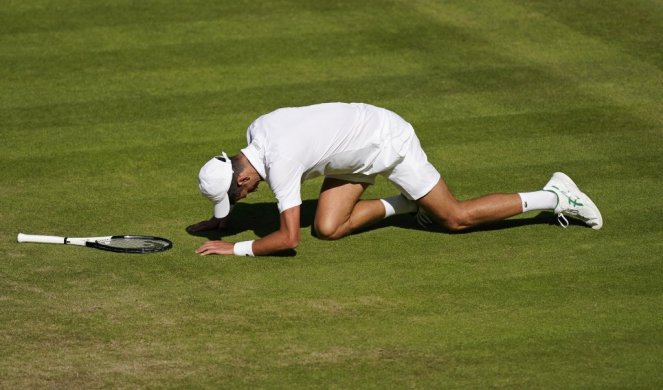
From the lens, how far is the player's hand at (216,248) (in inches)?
372

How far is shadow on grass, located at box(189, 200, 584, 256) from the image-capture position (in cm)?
1014

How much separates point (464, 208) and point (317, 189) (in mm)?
1860

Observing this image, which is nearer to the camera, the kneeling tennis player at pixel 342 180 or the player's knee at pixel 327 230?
the kneeling tennis player at pixel 342 180

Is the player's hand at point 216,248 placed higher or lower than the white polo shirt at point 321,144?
lower

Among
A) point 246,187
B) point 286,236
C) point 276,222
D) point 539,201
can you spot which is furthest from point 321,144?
point 539,201

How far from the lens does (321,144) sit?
30.5ft

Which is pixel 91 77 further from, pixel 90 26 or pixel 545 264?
pixel 545 264

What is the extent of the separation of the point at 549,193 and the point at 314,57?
505 cm

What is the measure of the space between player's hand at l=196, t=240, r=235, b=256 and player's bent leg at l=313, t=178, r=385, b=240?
804 millimetres

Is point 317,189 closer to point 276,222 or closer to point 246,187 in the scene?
point 276,222

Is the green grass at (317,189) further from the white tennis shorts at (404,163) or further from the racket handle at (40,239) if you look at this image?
the white tennis shorts at (404,163)

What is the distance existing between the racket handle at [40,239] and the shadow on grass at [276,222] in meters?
1.12

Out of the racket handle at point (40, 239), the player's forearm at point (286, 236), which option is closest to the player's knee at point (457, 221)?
the player's forearm at point (286, 236)

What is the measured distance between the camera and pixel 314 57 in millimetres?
14352
